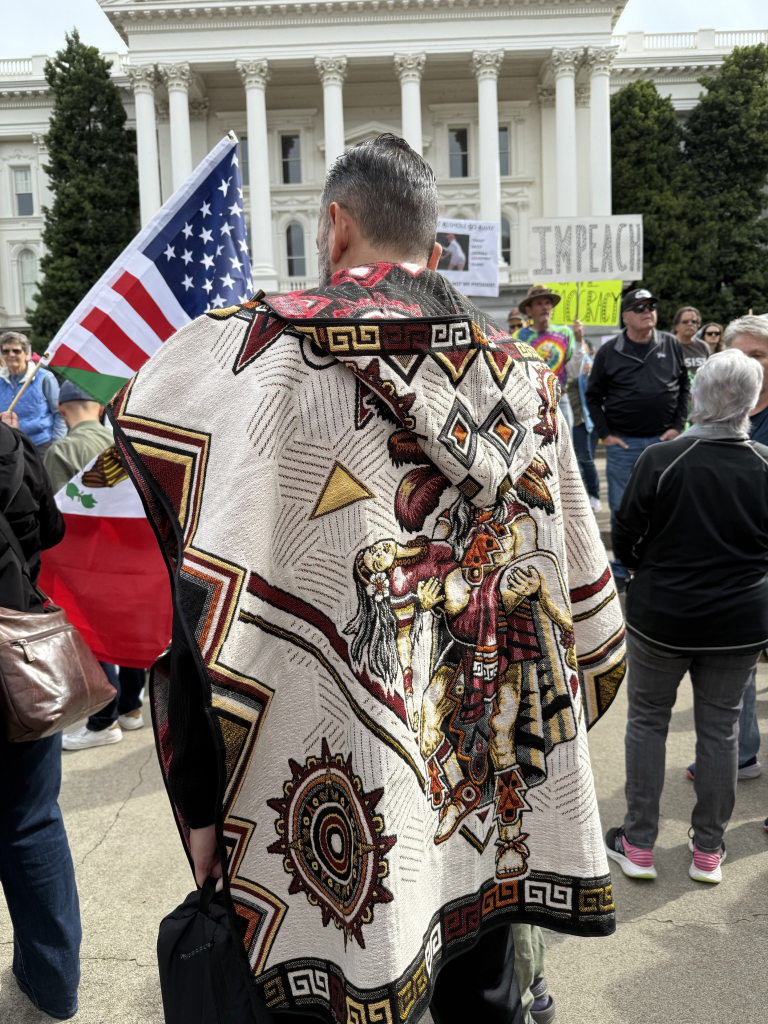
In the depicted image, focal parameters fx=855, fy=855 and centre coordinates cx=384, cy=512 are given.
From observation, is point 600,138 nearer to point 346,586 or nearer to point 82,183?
point 82,183

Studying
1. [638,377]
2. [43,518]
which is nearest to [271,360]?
[43,518]

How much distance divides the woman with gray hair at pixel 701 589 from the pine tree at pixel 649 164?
33.1 meters

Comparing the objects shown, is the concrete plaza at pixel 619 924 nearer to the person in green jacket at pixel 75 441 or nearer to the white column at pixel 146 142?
the person in green jacket at pixel 75 441

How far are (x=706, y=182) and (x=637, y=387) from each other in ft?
115

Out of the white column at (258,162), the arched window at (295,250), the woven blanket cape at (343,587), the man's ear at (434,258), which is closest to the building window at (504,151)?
the arched window at (295,250)

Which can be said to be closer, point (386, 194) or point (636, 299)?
point (386, 194)

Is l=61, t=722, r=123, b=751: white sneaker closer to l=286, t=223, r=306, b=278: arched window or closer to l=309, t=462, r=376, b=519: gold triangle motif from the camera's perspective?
l=309, t=462, r=376, b=519: gold triangle motif

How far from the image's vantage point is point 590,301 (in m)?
13.0

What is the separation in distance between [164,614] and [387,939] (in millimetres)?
2366

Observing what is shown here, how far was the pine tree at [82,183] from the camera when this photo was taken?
33.0m

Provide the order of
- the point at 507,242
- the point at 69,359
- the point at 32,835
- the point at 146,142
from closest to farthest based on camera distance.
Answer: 1. the point at 32,835
2. the point at 69,359
3. the point at 146,142
4. the point at 507,242


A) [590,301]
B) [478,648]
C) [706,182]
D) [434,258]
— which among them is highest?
[706,182]

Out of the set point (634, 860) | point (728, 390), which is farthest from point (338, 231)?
point (634, 860)

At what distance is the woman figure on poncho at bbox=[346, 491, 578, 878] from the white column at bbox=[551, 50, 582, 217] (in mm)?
35826
